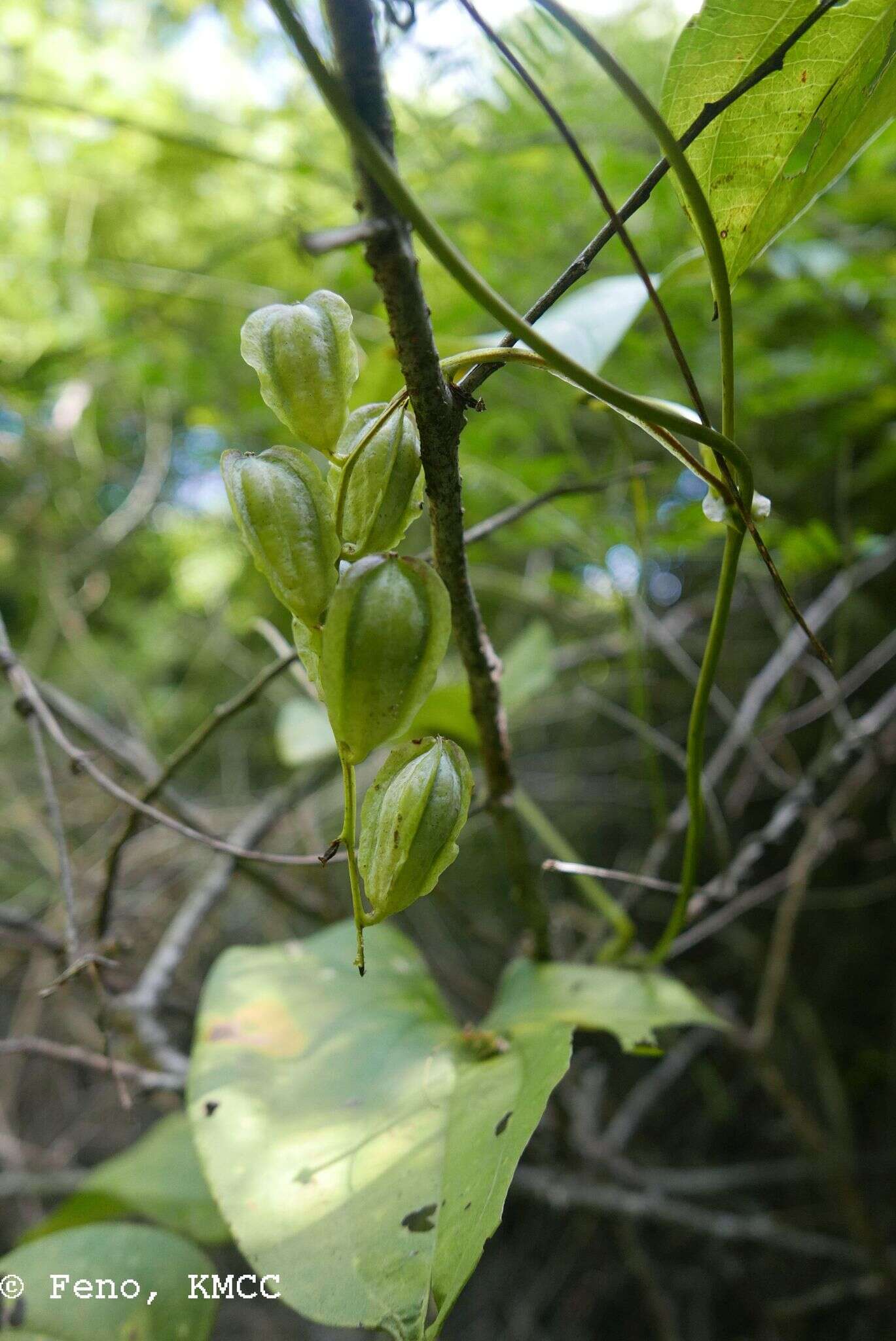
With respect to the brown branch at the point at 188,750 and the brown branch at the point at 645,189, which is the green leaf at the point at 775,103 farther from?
the brown branch at the point at 188,750

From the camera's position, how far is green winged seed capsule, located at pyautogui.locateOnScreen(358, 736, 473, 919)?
27cm

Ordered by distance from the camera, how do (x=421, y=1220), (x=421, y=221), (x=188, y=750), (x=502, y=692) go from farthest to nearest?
(x=502, y=692)
(x=188, y=750)
(x=421, y=1220)
(x=421, y=221)

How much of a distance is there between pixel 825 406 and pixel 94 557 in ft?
3.27

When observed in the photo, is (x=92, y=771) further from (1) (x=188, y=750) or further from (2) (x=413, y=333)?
(2) (x=413, y=333)

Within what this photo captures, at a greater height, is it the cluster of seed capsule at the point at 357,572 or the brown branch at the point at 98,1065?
the cluster of seed capsule at the point at 357,572

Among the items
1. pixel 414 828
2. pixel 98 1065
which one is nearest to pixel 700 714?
pixel 414 828

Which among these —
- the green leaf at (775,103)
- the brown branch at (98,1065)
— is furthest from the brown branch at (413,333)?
the brown branch at (98,1065)

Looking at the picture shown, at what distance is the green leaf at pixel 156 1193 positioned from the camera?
21.5 inches

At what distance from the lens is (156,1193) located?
22.5 inches

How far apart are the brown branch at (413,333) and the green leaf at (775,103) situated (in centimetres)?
11

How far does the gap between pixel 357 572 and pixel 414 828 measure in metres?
0.08

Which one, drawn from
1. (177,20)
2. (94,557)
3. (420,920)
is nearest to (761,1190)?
(420,920)

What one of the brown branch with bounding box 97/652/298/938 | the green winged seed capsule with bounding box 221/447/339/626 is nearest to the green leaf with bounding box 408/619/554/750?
the brown branch with bounding box 97/652/298/938

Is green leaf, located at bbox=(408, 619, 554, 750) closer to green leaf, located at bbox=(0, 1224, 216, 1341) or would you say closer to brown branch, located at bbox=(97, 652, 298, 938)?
brown branch, located at bbox=(97, 652, 298, 938)
